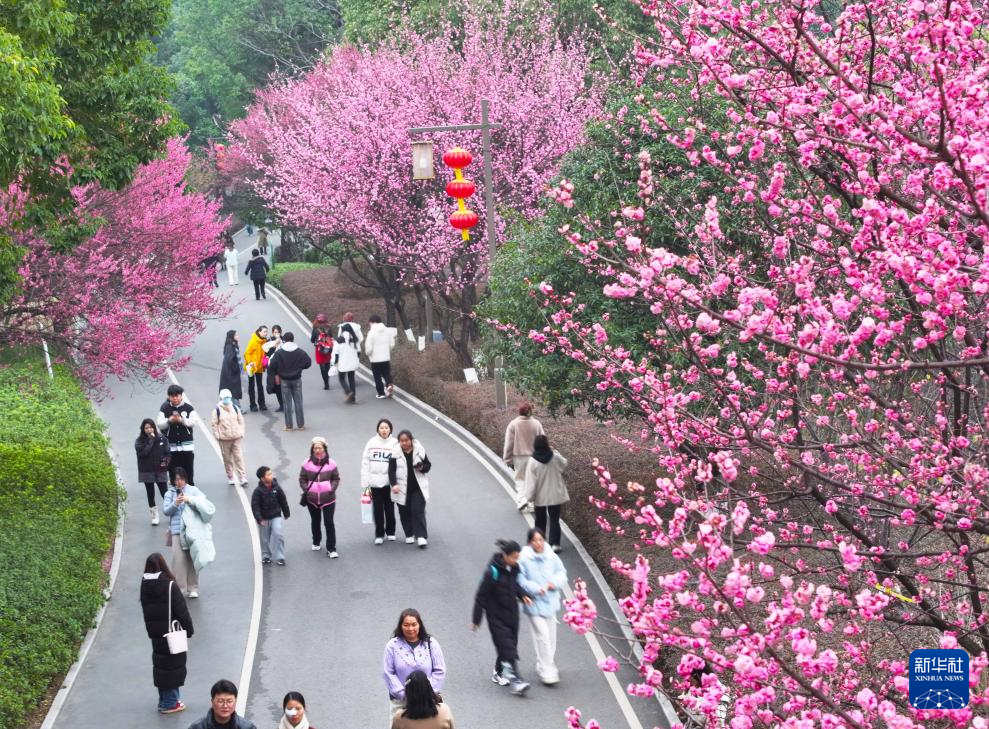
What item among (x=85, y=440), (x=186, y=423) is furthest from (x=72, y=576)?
(x=85, y=440)

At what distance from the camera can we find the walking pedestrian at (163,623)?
12.6m

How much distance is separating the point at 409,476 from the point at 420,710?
7.27m

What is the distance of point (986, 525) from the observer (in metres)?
7.06

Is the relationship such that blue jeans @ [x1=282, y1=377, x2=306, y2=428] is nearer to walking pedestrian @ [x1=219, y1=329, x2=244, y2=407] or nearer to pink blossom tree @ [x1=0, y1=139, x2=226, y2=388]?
walking pedestrian @ [x1=219, y1=329, x2=244, y2=407]

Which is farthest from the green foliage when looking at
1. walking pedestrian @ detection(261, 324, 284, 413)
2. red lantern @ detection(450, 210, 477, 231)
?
red lantern @ detection(450, 210, 477, 231)

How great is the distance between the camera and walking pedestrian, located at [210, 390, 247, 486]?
19.5 meters

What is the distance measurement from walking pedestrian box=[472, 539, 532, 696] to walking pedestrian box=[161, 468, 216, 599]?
13.3 feet

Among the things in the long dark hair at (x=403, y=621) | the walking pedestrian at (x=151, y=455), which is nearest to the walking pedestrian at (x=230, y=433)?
the walking pedestrian at (x=151, y=455)

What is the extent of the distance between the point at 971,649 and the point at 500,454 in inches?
531

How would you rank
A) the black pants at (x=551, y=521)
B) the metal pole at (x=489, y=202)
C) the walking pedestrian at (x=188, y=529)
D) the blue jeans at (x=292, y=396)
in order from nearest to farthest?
the walking pedestrian at (x=188, y=529) → the black pants at (x=551, y=521) → the metal pole at (x=489, y=202) → the blue jeans at (x=292, y=396)

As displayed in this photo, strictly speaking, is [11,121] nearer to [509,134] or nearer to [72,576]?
[72,576]

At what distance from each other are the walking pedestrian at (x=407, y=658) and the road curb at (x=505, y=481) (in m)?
1.51

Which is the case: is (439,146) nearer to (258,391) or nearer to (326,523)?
(258,391)

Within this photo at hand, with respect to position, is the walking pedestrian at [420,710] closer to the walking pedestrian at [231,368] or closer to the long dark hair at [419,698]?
the long dark hair at [419,698]
